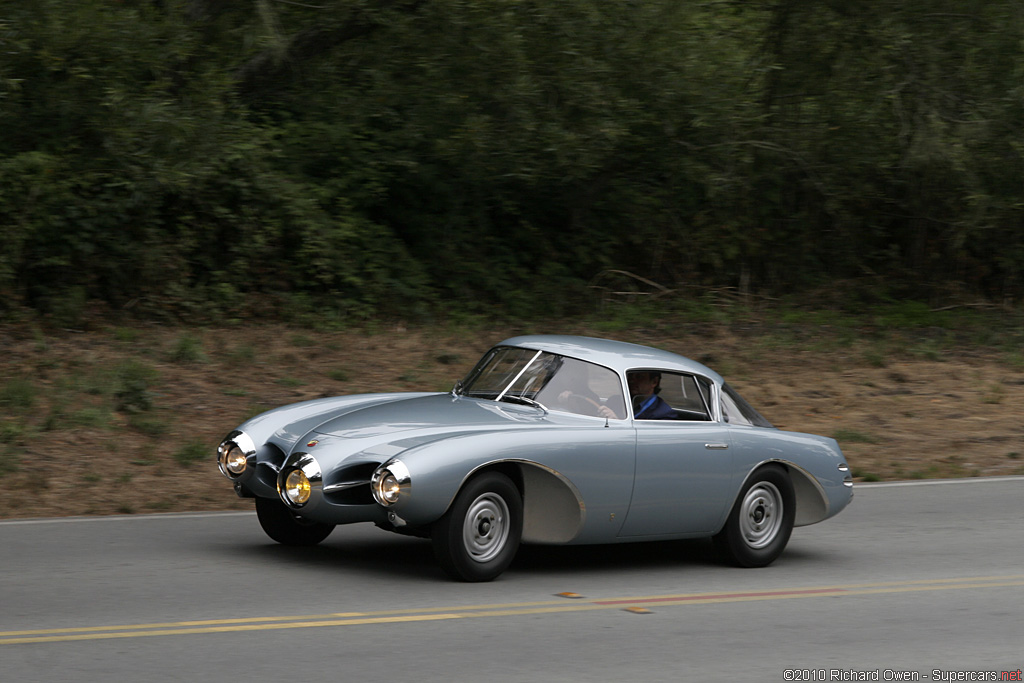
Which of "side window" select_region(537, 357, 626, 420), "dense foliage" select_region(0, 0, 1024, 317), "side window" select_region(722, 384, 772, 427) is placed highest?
"dense foliage" select_region(0, 0, 1024, 317)

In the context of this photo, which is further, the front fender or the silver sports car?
the front fender

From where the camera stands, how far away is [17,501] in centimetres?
1031

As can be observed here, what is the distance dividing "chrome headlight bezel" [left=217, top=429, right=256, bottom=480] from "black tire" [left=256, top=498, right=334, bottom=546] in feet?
1.36

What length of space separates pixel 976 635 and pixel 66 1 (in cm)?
1412

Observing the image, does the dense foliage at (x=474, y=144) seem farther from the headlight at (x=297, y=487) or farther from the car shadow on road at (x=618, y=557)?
the headlight at (x=297, y=487)

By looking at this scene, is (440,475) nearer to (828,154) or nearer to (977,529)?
(977,529)

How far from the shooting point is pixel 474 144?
65.4ft

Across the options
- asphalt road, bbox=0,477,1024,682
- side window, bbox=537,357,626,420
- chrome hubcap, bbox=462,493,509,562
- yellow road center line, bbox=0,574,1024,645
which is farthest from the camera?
side window, bbox=537,357,626,420

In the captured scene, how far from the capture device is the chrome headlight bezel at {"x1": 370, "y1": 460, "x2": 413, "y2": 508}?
23.2 feet

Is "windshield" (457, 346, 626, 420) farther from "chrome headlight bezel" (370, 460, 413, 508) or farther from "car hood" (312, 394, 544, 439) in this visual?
"chrome headlight bezel" (370, 460, 413, 508)

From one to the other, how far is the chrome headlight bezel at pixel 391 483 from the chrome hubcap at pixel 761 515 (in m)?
2.69

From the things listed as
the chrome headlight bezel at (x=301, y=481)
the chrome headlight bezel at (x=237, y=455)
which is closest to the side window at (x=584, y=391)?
the chrome headlight bezel at (x=301, y=481)

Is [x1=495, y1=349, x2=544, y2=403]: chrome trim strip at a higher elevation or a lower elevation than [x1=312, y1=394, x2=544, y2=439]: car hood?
higher

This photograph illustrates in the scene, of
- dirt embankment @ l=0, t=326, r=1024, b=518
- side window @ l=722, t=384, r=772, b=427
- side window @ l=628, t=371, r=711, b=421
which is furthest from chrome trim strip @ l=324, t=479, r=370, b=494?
dirt embankment @ l=0, t=326, r=1024, b=518
